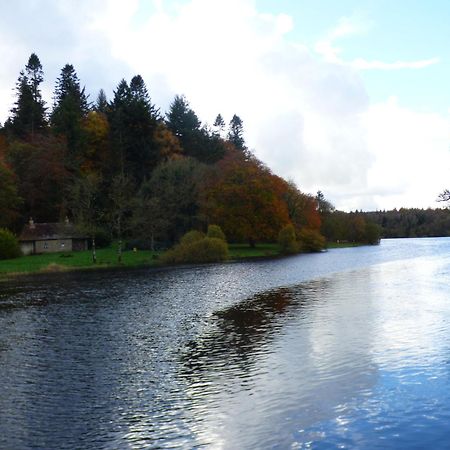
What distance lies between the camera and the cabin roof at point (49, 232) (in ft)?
272

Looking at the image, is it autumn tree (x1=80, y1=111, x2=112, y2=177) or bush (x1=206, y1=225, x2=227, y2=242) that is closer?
bush (x1=206, y1=225, x2=227, y2=242)

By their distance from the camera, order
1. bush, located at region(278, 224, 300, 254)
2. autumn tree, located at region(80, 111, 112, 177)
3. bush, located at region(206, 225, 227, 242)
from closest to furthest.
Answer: bush, located at region(206, 225, 227, 242)
bush, located at region(278, 224, 300, 254)
autumn tree, located at region(80, 111, 112, 177)

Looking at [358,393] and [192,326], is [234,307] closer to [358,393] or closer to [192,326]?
[192,326]

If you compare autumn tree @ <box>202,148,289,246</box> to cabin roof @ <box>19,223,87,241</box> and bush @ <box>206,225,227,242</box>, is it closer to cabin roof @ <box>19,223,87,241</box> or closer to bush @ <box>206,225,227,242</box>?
bush @ <box>206,225,227,242</box>

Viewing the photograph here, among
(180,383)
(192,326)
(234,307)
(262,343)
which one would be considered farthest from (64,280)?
(180,383)

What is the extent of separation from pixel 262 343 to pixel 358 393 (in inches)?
290

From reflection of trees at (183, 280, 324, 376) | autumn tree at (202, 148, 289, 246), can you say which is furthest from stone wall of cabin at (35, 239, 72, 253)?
reflection of trees at (183, 280, 324, 376)

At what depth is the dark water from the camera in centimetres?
1341

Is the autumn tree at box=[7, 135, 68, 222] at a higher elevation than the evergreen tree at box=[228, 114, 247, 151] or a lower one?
lower

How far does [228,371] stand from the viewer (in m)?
18.8

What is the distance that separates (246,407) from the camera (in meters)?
15.1

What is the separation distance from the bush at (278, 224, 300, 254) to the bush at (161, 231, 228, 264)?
19.7 metres

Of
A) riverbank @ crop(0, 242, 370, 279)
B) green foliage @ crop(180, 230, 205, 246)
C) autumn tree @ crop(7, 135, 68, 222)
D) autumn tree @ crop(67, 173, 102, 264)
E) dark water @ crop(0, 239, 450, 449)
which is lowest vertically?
dark water @ crop(0, 239, 450, 449)

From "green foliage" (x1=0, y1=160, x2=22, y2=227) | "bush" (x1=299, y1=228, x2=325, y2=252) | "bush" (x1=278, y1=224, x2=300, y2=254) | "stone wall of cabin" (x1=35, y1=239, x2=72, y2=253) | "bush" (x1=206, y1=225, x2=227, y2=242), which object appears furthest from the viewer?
"bush" (x1=299, y1=228, x2=325, y2=252)
